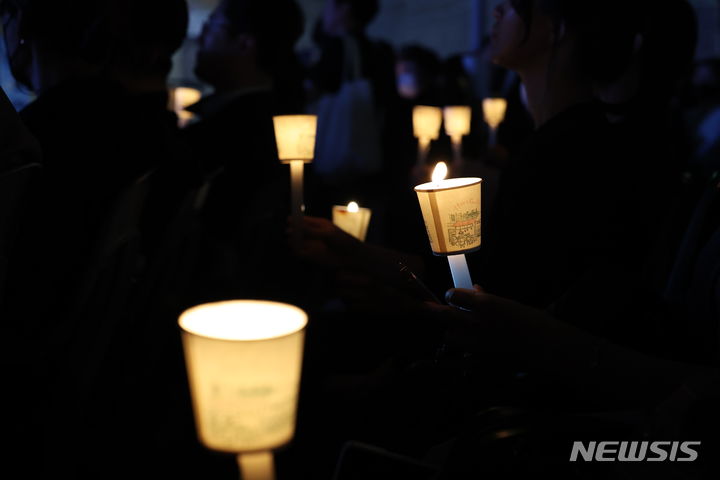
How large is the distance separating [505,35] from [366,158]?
7.60ft

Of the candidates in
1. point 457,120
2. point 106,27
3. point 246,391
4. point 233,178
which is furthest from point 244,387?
point 457,120

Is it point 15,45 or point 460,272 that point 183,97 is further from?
point 460,272

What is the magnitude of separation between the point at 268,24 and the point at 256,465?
2604 mm

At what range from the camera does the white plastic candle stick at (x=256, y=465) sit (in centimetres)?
79

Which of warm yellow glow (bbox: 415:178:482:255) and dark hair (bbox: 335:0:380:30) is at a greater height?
dark hair (bbox: 335:0:380:30)

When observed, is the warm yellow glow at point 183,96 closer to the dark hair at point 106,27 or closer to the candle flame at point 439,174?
the dark hair at point 106,27

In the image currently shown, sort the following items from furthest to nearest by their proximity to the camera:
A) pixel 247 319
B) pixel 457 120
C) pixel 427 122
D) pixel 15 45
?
pixel 427 122, pixel 457 120, pixel 15 45, pixel 247 319

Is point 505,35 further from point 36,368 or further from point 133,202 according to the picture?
point 36,368

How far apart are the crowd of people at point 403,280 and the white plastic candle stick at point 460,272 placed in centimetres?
6

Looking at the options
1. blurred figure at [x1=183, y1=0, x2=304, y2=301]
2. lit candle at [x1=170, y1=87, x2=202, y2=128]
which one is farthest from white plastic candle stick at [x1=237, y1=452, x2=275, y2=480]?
lit candle at [x1=170, y1=87, x2=202, y2=128]

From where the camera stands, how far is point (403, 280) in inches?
55.3

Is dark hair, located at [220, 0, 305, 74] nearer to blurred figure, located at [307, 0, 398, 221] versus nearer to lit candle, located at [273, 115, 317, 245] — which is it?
blurred figure, located at [307, 0, 398, 221]

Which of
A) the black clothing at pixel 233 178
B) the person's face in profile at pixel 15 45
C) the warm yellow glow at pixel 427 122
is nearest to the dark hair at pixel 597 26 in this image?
the person's face in profile at pixel 15 45

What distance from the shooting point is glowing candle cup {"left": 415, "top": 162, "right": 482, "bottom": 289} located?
1.07 meters
